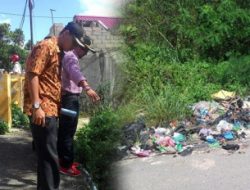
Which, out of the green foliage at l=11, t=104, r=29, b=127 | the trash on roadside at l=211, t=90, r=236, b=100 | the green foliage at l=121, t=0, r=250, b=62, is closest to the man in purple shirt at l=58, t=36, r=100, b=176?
the trash on roadside at l=211, t=90, r=236, b=100

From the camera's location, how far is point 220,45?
10.0 m

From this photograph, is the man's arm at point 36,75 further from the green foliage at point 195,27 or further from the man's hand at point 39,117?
the green foliage at point 195,27

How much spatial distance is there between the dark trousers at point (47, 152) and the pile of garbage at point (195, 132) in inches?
79.3

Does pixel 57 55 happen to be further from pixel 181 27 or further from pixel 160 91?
pixel 181 27

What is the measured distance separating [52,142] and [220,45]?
6.65 meters

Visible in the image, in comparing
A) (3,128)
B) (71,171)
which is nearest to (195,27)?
(3,128)

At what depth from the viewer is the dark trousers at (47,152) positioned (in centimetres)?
403

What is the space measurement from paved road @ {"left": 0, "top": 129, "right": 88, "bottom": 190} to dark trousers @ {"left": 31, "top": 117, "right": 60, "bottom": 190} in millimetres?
589

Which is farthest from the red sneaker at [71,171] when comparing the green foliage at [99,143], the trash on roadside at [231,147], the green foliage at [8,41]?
the green foliage at [8,41]

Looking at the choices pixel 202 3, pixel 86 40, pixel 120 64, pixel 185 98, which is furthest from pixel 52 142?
pixel 202 3

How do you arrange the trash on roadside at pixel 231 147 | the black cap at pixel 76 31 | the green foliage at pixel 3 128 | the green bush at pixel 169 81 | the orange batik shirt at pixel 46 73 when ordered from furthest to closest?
the green foliage at pixel 3 128 → the green bush at pixel 169 81 → the trash on roadside at pixel 231 147 → the black cap at pixel 76 31 → the orange batik shirt at pixel 46 73

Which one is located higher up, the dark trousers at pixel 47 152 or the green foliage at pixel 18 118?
the dark trousers at pixel 47 152

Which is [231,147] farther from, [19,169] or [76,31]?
[76,31]

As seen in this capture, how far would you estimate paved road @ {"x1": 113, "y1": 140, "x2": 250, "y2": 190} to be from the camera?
496 centimetres
